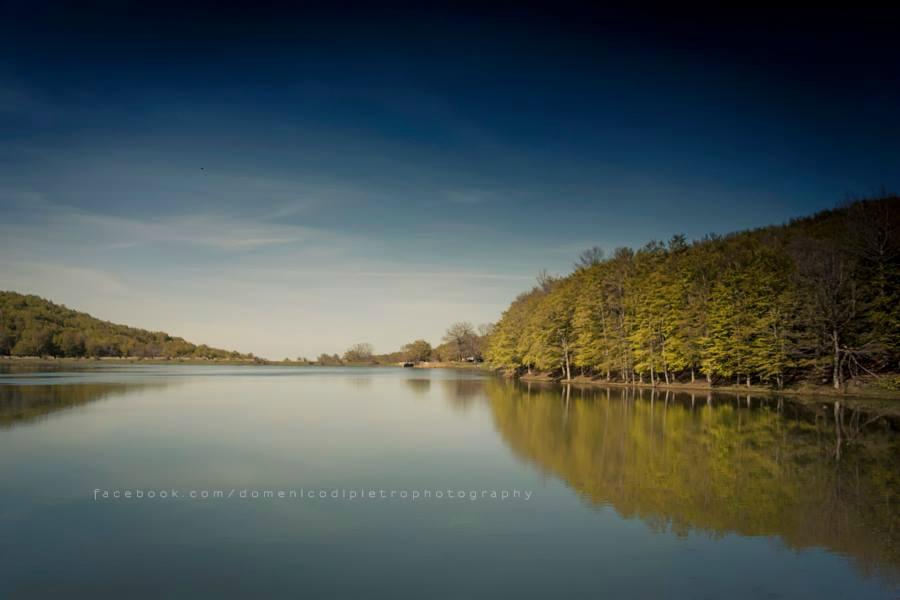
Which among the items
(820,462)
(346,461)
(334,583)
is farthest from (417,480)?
(820,462)

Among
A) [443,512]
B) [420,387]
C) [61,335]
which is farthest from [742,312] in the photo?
[61,335]

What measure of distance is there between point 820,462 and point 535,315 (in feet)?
203

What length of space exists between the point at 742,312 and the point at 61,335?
168m

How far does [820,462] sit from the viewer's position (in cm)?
1811

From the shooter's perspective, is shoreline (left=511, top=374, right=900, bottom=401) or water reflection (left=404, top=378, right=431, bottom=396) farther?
water reflection (left=404, top=378, right=431, bottom=396)

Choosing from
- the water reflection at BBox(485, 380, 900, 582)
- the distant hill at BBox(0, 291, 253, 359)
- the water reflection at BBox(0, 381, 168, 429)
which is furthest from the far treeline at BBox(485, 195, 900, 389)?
the distant hill at BBox(0, 291, 253, 359)

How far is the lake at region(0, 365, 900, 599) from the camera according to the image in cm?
855

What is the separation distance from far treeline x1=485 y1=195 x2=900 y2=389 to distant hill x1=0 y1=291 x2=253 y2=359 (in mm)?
140267

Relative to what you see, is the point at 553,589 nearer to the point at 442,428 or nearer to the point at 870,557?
the point at 870,557

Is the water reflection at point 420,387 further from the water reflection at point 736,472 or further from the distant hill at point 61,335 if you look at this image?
the distant hill at point 61,335

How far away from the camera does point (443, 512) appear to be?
1236 centimetres

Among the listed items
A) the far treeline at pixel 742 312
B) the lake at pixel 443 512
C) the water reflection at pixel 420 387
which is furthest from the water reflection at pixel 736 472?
the water reflection at pixel 420 387

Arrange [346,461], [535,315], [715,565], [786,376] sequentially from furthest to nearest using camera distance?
[535,315], [786,376], [346,461], [715,565]

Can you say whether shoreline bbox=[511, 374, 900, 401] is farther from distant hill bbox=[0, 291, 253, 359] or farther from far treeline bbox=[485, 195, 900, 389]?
distant hill bbox=[0, 291, 253, 359]
